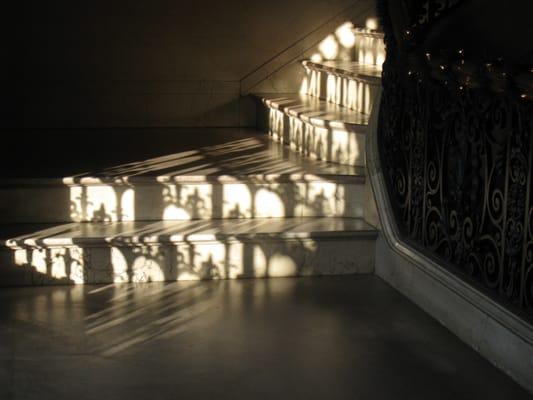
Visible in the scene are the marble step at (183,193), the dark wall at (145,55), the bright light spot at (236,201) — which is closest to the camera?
the marble step at (183,193)

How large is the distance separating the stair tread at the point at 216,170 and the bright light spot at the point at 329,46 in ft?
4.24

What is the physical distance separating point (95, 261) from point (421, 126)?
1500mm

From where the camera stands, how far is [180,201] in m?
4.24

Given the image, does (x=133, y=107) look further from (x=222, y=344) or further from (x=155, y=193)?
(x=222, y=344)

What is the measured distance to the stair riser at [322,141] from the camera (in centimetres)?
450

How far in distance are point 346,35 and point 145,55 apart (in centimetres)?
135

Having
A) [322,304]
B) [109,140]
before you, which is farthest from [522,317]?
[109,140]

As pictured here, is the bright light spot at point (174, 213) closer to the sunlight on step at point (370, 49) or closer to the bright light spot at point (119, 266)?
Answer: the bright light spot at point (119, 266)

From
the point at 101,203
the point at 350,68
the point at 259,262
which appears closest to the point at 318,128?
the point at 350,68

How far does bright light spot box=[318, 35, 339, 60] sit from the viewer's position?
6090 mm

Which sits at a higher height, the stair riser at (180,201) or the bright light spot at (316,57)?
the bright light spot at (316,57)

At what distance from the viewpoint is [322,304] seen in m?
3.71

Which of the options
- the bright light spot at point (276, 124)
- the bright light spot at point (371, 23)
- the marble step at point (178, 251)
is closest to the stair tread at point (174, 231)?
the marble step at point (178, 251)

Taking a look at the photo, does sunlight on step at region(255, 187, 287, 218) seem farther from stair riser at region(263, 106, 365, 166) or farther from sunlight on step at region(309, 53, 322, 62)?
sunlight on step at region(309, 53, 322, 62)
